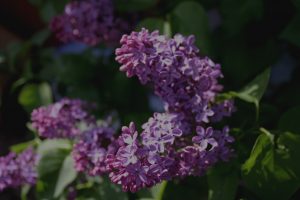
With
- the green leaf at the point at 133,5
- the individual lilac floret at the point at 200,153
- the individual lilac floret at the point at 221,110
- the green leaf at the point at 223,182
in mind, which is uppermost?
the green leaf at the point at 133,5

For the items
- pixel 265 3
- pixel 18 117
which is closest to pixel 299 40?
pixel 265 3

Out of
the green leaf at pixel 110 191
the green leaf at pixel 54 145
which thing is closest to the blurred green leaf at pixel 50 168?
the green leaf at pixel 54 145

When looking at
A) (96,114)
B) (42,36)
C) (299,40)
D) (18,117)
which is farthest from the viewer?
(18,117)

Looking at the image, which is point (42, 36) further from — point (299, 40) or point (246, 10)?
point (299, 40)

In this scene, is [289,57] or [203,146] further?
[289,57]

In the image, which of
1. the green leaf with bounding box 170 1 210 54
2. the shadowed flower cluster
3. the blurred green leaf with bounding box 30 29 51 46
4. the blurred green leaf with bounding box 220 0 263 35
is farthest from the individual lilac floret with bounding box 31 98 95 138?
the blurred green leaf with bounding box 30 29 51 46

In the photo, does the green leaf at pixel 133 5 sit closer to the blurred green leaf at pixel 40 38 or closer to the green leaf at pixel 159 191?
the blurred green leaf at pixel 40 38

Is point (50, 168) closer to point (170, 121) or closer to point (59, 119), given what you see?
point (59, 119)

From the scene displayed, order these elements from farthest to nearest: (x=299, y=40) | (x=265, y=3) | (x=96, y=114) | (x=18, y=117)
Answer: (x=18, y=117), (x=96, y=114), (x=265, y=3), (x=299, y=40)
